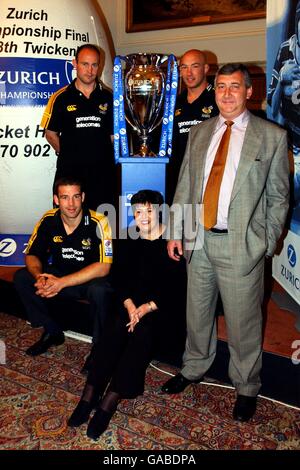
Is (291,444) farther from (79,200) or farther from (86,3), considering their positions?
(86,3)

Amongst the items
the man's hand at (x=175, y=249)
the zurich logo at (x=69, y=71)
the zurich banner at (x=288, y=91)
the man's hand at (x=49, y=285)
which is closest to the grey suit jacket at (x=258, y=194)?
→ the man's hand at (x=175, y=249)

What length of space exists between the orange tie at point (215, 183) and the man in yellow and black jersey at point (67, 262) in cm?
71

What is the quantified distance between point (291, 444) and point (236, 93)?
48.4 inches

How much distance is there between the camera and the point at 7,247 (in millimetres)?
3123

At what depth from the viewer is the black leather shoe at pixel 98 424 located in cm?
176

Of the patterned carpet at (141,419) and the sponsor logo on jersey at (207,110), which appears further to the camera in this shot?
the sponsor logo on jersey at (207,110)

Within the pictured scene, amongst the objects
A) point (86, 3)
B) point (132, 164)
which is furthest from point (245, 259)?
point (86, 3)

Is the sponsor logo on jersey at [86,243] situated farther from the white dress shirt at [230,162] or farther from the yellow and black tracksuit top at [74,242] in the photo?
the white dress shirt at [230,162]

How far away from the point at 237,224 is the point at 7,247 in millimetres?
1868

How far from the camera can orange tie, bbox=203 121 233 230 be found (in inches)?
67.9

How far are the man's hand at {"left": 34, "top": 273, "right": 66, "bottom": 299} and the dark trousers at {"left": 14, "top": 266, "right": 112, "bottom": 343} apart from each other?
0.19 feet

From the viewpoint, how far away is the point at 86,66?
8.40 feet

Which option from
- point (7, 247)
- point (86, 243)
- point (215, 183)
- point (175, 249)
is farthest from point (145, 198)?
point (7, 247)

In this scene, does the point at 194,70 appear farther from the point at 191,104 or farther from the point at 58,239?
the point at 58,239
